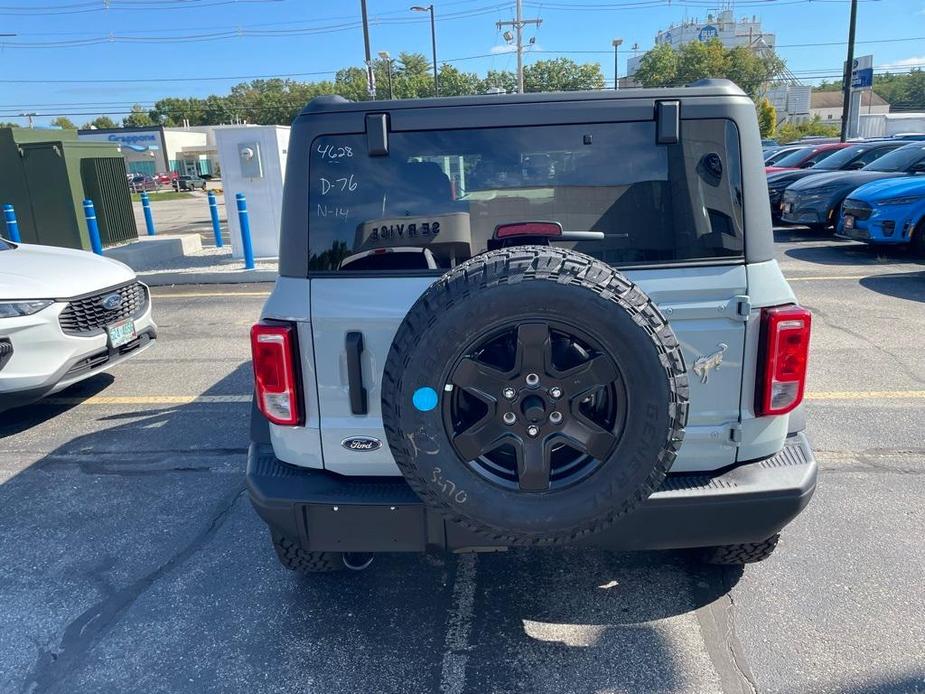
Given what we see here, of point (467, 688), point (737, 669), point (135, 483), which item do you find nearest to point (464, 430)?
point (467, 688)

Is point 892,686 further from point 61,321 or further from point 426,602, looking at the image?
point 61,321

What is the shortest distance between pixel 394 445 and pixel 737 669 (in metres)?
1.48

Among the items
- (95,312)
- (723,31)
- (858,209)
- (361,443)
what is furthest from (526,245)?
(723,31)

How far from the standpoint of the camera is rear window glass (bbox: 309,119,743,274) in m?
2.37

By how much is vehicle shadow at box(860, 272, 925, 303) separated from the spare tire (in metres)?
7.31

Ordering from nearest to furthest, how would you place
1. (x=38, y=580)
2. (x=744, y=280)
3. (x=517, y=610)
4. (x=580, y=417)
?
(x=580, y=417) < (x=744, y=280) < (x=517, y=610) < (x=38, y=580)

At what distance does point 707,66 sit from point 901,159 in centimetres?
5423

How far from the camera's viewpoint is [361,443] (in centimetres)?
245

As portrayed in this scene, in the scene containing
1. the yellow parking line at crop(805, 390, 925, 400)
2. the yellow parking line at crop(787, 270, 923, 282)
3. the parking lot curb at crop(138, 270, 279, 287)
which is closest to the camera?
the yellow parking line at crop(805, 390, 925, 400)

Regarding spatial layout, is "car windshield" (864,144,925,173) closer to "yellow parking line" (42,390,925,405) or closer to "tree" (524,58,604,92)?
"yellow parking line" (42,390,925,405)

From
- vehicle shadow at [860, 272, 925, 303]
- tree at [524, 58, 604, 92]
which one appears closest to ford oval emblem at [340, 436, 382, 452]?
vehicle shadow at [860, 272, 925, 303]

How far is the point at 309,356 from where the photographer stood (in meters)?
2.42

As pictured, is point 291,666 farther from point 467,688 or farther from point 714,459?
point 714,459

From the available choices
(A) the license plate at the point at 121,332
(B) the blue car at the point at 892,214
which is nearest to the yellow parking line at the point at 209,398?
(A) the license plate at the point at 121,332
